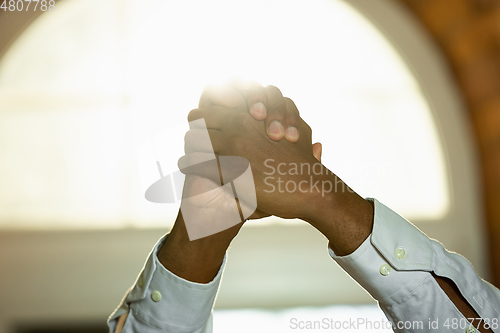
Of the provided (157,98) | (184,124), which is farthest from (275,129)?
(157,98)

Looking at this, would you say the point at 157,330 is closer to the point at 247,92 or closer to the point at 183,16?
the point at 247,92

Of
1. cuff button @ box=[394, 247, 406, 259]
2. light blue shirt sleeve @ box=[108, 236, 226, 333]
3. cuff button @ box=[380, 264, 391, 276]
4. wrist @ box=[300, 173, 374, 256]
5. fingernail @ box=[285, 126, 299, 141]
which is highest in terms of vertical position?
fingernail @ box=[285, 126, 299, 141]

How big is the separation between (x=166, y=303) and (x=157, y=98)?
6.48 ft

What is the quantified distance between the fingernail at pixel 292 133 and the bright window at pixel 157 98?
1732mm

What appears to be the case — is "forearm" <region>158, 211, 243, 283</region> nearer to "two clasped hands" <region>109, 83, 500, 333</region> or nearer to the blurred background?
"two clasped hands" <region>109, 83, 500, 333</region>

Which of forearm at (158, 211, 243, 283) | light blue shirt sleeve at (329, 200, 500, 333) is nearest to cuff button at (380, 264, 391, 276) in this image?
light blue shirt sleeve at (329, 200, 500, 333)

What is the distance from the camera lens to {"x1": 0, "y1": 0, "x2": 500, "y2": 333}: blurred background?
2389 millimetres

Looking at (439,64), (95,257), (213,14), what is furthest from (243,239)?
(439,64)

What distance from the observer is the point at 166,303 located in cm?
66

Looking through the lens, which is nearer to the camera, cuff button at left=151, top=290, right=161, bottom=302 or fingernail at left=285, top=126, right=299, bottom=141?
cuff button at left=151, top=290, right=161, bottom=302

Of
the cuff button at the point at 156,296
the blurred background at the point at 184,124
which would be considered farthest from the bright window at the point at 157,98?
the cuff button at the point at 156,296

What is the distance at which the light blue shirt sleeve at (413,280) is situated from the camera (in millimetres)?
637

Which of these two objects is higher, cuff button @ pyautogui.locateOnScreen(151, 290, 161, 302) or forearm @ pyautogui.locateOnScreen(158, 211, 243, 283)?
forearm @ pyautogui.locateOnScreen(158, 211, 243, 283)

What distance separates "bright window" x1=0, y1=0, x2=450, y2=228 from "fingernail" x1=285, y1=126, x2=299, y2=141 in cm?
173
